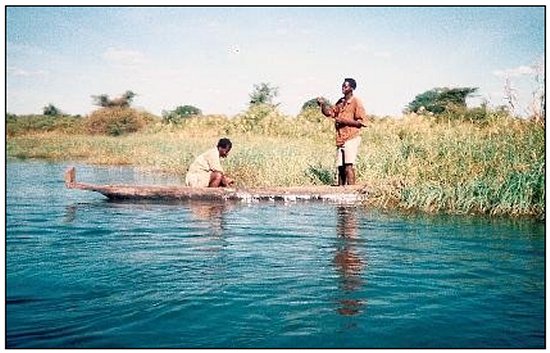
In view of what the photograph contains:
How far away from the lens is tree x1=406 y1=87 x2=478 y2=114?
14.0 metres

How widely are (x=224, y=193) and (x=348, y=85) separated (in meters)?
2.13

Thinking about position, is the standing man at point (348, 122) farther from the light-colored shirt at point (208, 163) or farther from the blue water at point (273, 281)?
the light-colored shirt at point (208, 163)

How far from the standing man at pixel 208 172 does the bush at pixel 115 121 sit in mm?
13529

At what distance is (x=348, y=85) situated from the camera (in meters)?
7.05

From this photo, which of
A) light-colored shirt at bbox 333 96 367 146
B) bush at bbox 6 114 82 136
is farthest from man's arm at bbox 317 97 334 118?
bush at bbox 6 114 82 136

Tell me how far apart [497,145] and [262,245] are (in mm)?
3600

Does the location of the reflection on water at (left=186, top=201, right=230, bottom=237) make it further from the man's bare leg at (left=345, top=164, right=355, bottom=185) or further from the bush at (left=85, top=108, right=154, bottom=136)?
the bush at (left=85, top=108, right=154, bottom=136)

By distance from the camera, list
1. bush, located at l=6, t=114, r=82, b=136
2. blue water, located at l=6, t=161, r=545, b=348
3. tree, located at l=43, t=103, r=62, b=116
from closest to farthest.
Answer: blue water, located at l=6, t=161, r=545, b=348 < bush, located at l=6, t=114, r=82, b=136 < tree, located at l=43, t=103, r=62, b=116

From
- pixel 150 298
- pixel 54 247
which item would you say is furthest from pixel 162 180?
pixel 150 298

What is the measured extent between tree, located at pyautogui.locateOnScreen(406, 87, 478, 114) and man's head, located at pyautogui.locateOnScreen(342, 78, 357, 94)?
6.82 metres

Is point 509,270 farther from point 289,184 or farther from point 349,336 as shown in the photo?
point 289,184

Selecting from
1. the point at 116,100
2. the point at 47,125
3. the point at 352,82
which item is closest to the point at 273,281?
the point at 352,82

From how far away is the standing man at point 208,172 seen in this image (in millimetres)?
7090

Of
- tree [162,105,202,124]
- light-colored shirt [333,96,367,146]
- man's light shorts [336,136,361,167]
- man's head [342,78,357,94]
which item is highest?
tree [162,105,202,124]
